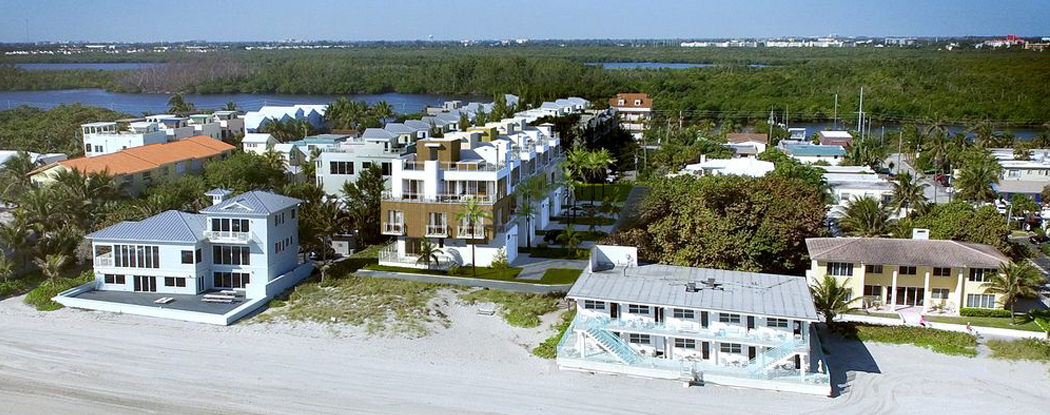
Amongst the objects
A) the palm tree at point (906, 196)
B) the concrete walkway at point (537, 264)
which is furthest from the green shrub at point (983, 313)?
the concrete walkway at point (537, 264)

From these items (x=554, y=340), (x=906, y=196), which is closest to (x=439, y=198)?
(x=554, y=340)

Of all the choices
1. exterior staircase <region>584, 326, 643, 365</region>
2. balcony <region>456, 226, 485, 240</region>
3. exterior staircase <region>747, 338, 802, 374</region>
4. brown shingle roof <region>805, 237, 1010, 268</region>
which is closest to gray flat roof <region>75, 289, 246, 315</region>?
balcony <region>456, 226, 485, 240</region>

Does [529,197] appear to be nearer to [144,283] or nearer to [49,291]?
[144,283]

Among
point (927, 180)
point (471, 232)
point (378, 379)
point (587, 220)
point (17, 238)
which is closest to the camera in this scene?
point (378, 379)

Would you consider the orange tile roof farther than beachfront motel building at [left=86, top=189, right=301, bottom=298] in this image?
Yes

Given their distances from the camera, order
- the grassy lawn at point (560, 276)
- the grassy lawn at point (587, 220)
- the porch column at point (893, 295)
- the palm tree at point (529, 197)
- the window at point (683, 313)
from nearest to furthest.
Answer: the window at point (683, 313), the porch column at point (893, 295), the grassy lawn at point (560, 276), the palm tree at point (529, 197), the grassy lawn at point (587, 220)

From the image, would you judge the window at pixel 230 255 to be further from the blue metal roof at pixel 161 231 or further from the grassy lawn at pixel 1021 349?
the grassy lawn at pixel 1021 349

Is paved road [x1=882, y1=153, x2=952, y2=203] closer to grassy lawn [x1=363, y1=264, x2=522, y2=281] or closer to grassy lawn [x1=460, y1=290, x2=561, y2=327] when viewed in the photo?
grassy lawn [x1=363, y1=264, x2=522, y2=281]
